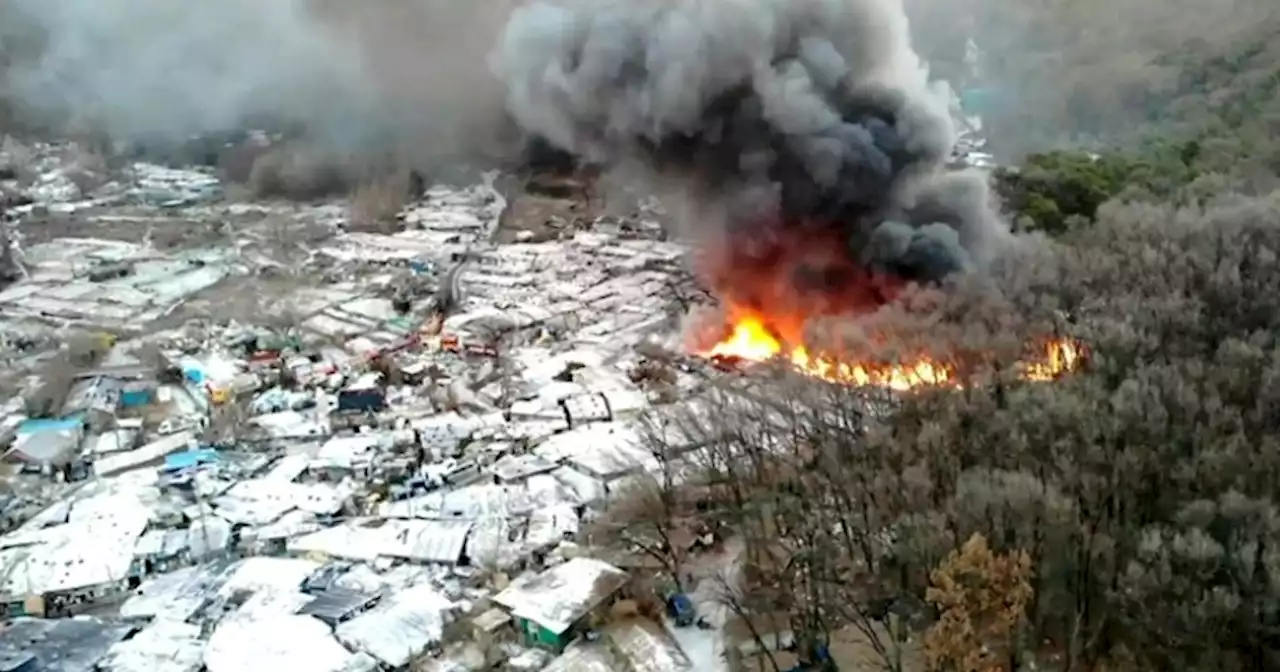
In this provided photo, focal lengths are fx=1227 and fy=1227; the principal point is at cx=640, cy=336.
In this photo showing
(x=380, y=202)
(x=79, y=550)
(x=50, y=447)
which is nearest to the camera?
(x=79, y=550)

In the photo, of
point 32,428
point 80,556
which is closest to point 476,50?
point 32,428

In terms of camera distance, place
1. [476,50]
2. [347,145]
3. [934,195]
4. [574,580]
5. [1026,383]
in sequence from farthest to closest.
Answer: [347,145] → [476,50] → [934,195] → [1026,383] → [574,580]

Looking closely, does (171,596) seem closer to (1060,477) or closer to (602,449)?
(602,449)

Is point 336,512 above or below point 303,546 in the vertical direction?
above

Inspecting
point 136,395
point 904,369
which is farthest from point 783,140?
point 136,395

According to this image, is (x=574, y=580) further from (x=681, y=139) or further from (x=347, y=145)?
(x=347, y=145)
